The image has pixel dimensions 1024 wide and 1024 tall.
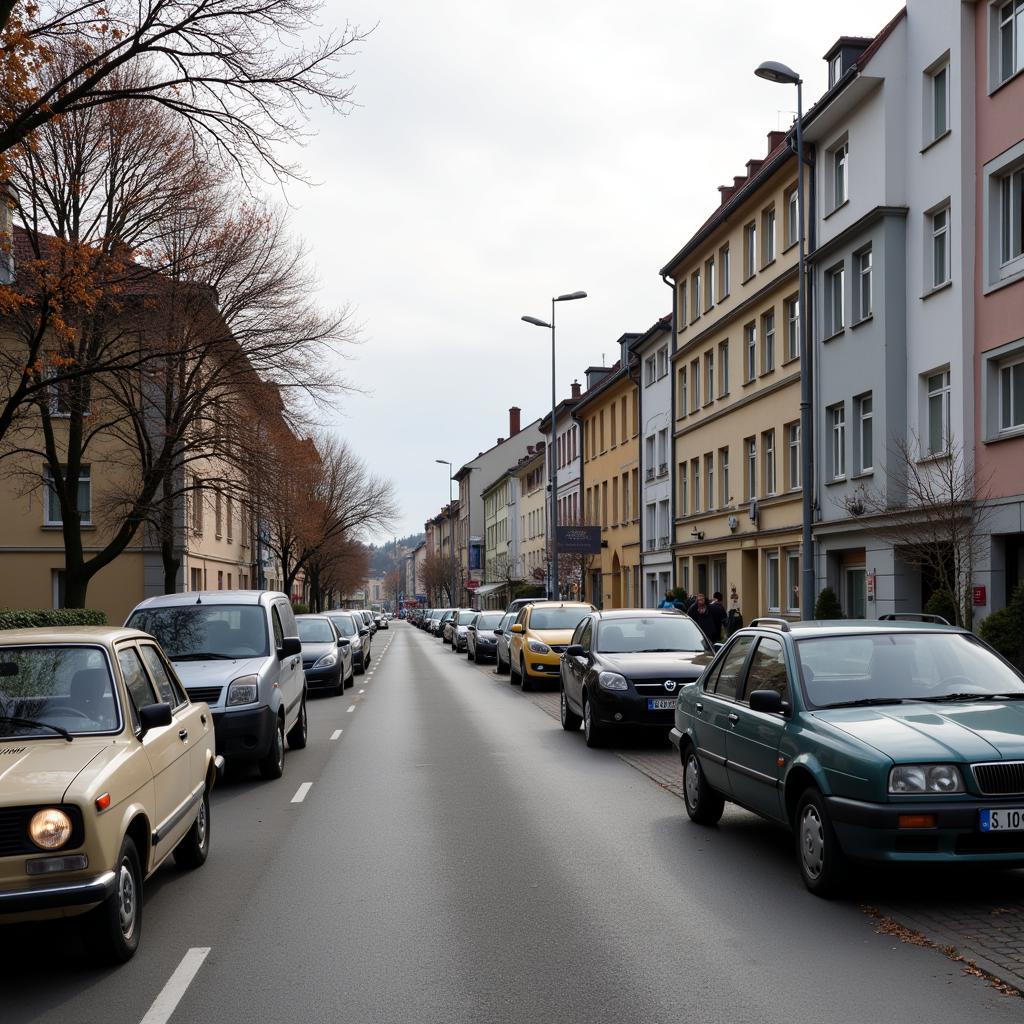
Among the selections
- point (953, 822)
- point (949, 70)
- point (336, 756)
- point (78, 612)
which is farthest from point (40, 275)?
point (949, 70)

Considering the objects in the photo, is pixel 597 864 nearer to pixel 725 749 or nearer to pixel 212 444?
pixel 725 749

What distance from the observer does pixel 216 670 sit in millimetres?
12180

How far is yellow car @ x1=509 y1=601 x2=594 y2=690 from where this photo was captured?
24.6 m

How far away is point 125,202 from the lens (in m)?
22.9

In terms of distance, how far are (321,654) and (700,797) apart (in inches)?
591

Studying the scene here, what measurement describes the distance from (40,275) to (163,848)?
1079 cm

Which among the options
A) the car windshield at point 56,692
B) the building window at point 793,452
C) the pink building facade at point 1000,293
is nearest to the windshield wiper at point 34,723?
the car windshield at point 56,692

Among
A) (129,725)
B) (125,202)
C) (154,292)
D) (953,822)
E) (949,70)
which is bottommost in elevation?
(953,822)

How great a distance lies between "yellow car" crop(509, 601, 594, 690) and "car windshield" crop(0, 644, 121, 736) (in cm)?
1766

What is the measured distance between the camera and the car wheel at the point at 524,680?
25172mm

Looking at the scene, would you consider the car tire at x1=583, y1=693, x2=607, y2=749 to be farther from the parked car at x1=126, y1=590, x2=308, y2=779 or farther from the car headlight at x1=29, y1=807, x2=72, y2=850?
the car headlight at x1=29, y1=807, x2=72, y2=850

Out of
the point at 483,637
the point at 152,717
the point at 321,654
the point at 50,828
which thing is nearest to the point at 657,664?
the point at 152,717

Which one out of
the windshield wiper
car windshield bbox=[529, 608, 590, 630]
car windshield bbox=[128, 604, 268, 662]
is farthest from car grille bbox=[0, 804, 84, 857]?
car windshield bbox=[529, 608, 590, 630]

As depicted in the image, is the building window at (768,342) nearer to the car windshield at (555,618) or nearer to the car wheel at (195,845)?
the car windshield at (555,618)
